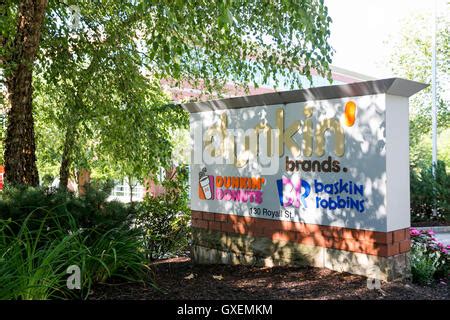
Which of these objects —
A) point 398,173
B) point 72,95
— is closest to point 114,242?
point 398,173

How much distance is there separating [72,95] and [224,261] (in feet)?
13.8

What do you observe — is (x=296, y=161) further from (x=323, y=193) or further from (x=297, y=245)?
(x=297, y=245)

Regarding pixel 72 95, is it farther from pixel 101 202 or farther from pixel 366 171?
pixel 366 171

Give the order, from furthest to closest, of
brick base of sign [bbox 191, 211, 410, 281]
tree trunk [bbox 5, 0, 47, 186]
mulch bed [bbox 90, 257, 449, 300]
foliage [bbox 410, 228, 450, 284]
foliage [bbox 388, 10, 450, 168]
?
foliage [bbox 388, 10, 450, 168] → tree trunk [bbox 5, 0, 47, 186] → foliage [bbox 410, 228, 450, 284] → brick base of sign [bbox 191, 211, 410, 281] → mulch bed [bbox 90, 257, 449, 300]

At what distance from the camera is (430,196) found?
14.0 m

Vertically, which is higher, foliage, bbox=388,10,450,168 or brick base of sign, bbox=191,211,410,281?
foliage, bbox=388,10,450,168

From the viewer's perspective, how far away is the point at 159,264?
6406mm

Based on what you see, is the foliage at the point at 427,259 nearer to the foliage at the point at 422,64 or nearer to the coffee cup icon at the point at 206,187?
the coffee cup icon at the point at 206,187

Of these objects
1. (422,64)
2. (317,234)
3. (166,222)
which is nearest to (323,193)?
(317,234)

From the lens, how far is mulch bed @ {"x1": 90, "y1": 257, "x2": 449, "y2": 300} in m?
3.99

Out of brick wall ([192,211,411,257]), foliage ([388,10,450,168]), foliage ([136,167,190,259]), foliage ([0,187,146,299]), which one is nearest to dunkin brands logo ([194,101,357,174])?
brick wall ([192,211,411,257])

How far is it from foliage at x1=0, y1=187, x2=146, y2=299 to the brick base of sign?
1683mm

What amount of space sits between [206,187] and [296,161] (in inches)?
61.6

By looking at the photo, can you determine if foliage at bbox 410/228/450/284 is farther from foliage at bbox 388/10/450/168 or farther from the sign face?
foliage at bbox 388/10/450/168
